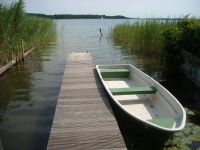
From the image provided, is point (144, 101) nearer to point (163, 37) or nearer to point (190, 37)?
point (190, 37)

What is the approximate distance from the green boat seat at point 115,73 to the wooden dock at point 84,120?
50 cm

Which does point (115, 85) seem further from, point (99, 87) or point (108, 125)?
point (108, 125)

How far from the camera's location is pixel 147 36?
13.5m

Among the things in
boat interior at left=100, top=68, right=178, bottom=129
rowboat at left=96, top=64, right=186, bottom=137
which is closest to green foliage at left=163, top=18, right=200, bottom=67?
rowboat at left=96, top=64, right=186, bottom=137

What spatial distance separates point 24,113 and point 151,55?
8.74m

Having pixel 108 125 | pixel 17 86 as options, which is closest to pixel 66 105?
pixel 108 125

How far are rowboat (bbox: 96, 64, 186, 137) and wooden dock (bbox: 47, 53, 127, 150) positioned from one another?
1.04 feet

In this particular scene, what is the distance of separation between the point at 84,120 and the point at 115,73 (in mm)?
3253

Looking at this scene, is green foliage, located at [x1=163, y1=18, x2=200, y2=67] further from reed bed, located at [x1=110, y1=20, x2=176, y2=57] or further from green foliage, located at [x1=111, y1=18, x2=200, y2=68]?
reed bed, located at [x1=110, y1=20, x2=176, y2=57]

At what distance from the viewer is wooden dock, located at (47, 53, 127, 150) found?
12.3 feet

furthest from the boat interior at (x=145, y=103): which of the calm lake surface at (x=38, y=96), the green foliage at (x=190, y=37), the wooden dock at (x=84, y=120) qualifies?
the green foliage at (x=190, y=37)

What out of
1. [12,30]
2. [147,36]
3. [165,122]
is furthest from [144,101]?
[147,36]

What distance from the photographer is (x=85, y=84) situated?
6.73 m

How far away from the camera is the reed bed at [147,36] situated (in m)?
12.7
